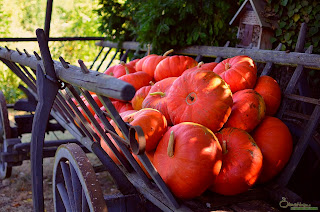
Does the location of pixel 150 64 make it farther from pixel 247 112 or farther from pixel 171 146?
pixel 171 146

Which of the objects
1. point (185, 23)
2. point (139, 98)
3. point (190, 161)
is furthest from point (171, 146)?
point (185, 23)

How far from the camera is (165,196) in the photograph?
171 cm

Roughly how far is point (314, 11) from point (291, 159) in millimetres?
1570

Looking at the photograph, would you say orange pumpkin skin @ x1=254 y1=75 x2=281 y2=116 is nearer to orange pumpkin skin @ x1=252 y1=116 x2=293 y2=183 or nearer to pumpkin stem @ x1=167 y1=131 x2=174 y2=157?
orange pumpkin skin @ x1=252 y1=116 x2=293 y2=183

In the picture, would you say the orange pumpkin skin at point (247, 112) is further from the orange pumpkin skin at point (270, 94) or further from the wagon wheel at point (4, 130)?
the wagon wheel at point (4, 130)

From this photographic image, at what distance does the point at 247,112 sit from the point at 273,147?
27 centimetres

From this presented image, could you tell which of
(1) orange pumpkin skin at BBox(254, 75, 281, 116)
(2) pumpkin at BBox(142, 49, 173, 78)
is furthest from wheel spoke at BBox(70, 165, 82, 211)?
(2) pumpkin at BBox(142, 49, 173, 78)

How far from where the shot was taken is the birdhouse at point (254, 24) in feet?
10.8

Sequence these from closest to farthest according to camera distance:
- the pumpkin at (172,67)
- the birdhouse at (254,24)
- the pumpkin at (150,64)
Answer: the pumpkin at (172,67), the pumpkin at (150,64), the birdhouse at (254,24)

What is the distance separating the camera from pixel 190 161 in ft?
5.67

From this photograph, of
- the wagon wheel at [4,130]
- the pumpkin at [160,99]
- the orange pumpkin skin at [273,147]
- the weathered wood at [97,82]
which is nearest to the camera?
the weathered wood at [97,82]

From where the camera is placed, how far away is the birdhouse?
130 inches

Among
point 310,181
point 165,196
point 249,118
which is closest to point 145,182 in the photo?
point 165,196

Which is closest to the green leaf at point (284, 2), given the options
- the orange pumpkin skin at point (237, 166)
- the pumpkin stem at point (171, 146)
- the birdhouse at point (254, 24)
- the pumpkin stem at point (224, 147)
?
the birdhouse at point (254, 24)
